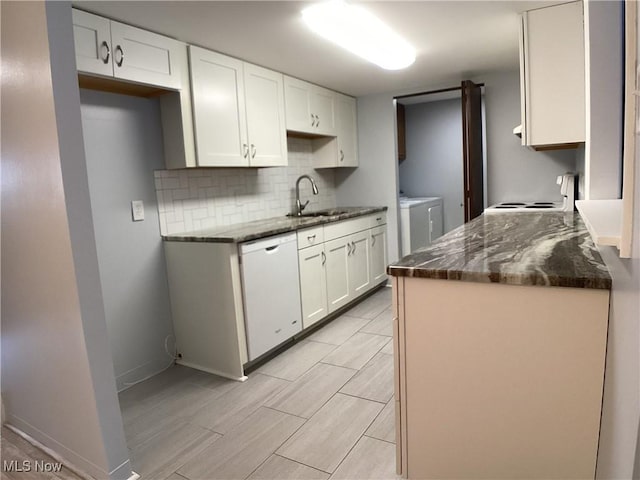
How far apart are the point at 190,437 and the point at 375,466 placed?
90cm

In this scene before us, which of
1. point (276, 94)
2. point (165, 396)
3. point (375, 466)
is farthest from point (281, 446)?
point (276, 94)

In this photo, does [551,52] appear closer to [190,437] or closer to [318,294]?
[318,294]

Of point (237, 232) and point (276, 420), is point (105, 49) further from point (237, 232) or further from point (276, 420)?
point (276, 420)

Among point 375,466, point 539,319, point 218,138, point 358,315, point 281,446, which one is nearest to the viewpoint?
point 539,319

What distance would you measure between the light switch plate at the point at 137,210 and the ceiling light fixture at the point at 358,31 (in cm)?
145

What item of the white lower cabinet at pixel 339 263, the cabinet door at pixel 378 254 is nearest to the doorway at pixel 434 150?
the cabinet door at pixel 378 254

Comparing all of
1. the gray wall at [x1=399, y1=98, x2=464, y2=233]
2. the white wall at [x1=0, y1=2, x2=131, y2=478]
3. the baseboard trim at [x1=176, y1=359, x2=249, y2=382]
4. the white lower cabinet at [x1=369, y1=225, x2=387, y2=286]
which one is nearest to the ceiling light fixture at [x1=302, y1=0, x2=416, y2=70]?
the white wall at [x1=0, y1=2, x2=131, y2=478]

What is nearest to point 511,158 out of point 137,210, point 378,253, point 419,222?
point 419,222

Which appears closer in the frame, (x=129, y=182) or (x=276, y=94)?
(x=129, y=182)

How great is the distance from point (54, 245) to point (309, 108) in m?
2.57

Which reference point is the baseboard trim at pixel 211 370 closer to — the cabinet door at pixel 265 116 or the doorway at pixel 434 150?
the cabinet door at pixel 265 116

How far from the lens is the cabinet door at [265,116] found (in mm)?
Answer: 2961

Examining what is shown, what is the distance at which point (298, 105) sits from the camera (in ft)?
11.6

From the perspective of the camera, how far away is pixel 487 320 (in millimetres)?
1328
